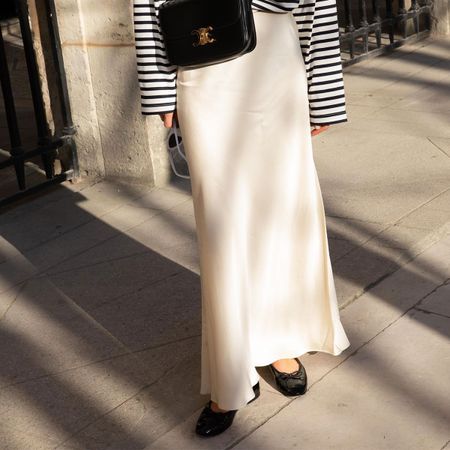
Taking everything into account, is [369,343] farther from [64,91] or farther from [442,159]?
[64,91]

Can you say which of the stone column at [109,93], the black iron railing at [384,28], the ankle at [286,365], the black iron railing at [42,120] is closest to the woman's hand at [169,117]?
the ankle at [286,365]

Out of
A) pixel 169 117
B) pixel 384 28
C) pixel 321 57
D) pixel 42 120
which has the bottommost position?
pixel 384 28

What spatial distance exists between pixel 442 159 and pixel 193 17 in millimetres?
2940

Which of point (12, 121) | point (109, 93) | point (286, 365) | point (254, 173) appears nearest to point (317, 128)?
→ point (254, 173)

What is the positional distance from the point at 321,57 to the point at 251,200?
0.56m

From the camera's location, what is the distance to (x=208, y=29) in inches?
128

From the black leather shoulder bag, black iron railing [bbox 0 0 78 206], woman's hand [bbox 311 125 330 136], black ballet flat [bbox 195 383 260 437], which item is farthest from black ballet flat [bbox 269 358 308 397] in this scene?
black iron railing [bbox 0 0 78 206]

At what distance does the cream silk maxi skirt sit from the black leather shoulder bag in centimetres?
7

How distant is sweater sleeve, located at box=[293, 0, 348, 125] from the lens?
3455 millimetres

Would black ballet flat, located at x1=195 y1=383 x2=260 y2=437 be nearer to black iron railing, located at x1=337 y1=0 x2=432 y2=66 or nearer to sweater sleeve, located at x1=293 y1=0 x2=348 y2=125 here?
sweater sleeve, located at x1=293 y1=0 x2=348 y2=125

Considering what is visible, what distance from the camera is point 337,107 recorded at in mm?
3555

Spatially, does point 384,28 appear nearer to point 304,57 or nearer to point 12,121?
point 12,121

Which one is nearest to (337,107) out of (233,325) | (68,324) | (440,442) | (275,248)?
(275,248)

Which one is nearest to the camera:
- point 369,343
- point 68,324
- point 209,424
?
point 209,424
